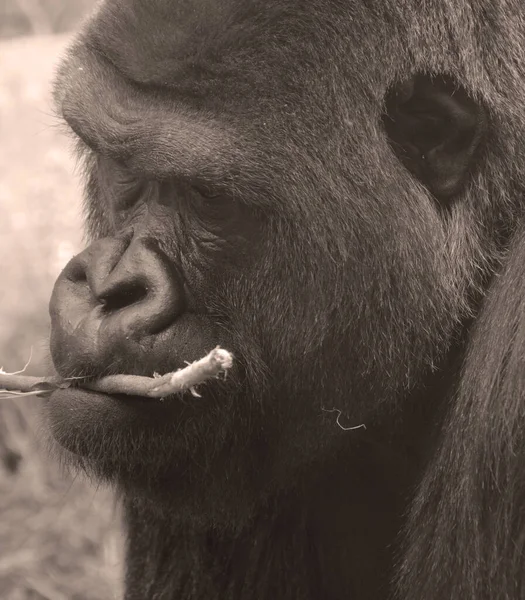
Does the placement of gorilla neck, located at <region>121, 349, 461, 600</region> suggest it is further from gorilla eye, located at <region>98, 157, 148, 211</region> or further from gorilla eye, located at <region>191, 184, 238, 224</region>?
gorilla eye, located at <region>98, 157, 148, 211</region>

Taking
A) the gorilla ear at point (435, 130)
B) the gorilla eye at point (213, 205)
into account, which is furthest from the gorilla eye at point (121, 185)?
the gorilla ear at point (435, 130)

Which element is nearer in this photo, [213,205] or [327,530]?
[213,205]

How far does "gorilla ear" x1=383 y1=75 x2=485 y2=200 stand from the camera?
307cm

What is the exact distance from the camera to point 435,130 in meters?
3.13

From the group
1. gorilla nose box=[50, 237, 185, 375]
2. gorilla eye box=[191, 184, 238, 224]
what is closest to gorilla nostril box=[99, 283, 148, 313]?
gorilla nose box=[50, 237, 185, 375]

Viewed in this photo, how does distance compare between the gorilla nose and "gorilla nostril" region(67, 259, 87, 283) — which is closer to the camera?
the gorilla nose

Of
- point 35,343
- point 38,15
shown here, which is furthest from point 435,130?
point 38,15

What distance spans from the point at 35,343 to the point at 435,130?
2.96 m

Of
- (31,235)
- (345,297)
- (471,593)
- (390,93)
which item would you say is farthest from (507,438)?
(31,235)

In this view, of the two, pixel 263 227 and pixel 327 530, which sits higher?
pixel 263 227

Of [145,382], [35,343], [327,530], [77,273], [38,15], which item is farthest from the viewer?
[38,15]

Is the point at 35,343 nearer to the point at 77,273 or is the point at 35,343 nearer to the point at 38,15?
the point at 77,273

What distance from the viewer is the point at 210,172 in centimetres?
302

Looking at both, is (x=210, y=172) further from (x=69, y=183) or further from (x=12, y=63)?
(x=12, y=63)
